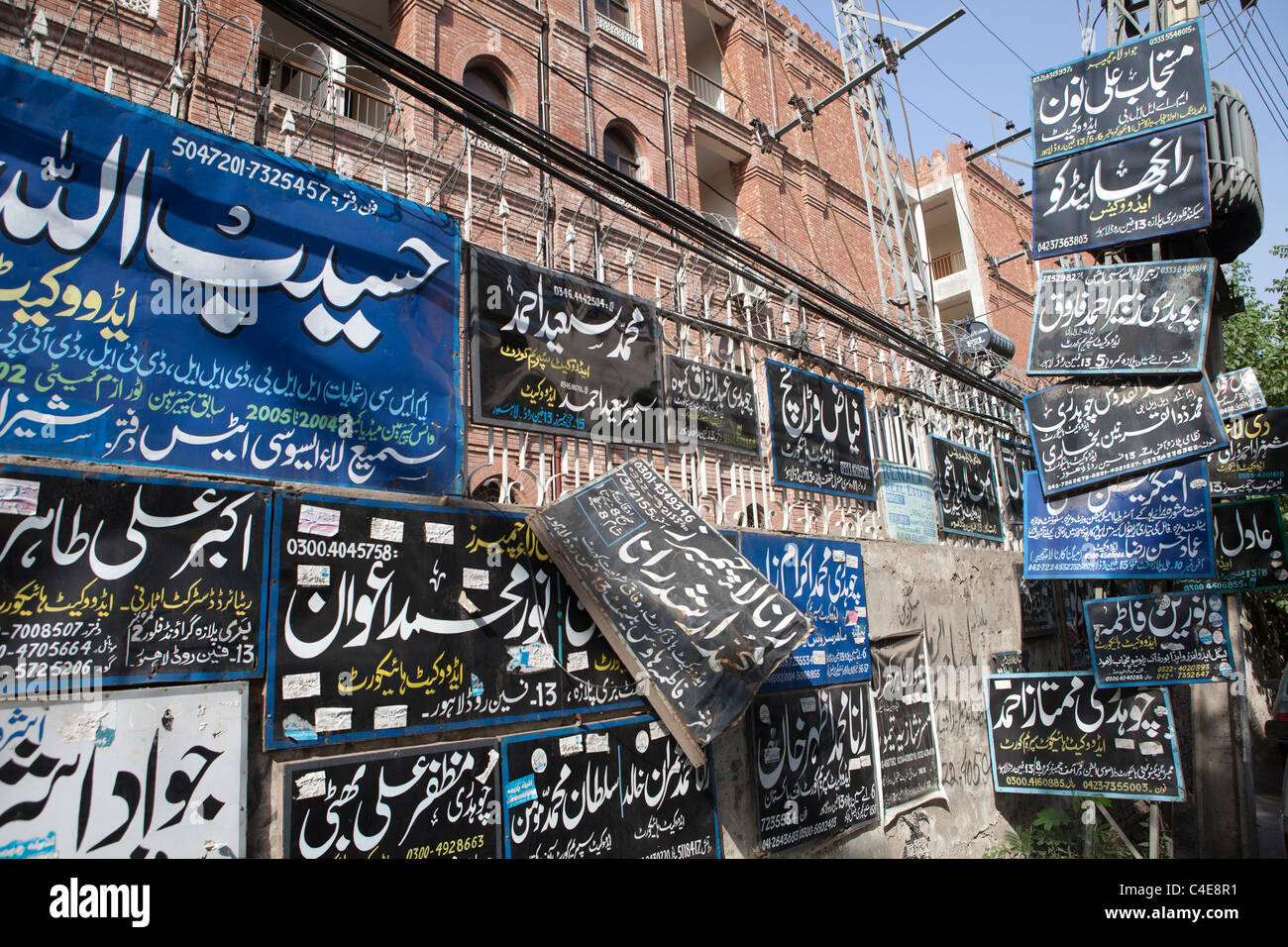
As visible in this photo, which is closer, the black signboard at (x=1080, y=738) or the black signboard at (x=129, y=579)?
the black signboard at (x=129, y=579)

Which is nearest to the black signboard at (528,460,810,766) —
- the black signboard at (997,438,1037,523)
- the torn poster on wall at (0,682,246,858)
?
the torn poster on wall at (0,682,246,858)

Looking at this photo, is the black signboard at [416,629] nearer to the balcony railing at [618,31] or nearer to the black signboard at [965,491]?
the black signboard at [965,491]

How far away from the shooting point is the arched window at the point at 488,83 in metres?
11.9

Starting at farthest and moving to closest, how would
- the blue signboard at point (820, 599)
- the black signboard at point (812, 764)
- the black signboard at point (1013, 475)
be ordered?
the black signboard at point (1013, 475)
the blue signboard at point (820, 599)
the black signboard at point (812, 764)

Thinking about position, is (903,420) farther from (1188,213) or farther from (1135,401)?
(1188,213)

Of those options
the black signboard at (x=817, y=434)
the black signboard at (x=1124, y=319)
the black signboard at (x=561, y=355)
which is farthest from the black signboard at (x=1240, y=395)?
the black signboard at (x=561, y=355)

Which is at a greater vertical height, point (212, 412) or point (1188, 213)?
point (1188, 213)

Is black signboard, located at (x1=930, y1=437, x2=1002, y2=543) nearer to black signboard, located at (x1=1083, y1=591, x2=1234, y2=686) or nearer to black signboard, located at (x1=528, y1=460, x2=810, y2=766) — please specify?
black signboard, located at (x1=1083, y1=591, x2=1234, y2=686)

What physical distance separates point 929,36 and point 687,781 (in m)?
14.3

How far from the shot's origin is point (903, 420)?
7727 millimetres

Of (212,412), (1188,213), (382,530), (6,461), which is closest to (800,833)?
(382,530)

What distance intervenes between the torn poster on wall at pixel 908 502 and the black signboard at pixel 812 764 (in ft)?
5.95

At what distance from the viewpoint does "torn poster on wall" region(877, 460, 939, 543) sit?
6.97 metres

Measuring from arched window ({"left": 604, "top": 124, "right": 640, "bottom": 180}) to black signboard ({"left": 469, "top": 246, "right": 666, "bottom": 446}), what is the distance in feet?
31.8
